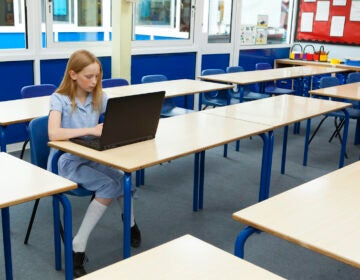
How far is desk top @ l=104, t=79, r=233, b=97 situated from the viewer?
407cm

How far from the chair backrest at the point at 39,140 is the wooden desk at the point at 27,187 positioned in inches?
12.7

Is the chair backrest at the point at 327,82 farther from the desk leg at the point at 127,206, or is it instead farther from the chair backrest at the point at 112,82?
the desk leg at the point at 127,206

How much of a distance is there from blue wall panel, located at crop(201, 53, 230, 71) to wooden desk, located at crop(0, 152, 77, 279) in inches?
189

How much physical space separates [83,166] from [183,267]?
1.36 meters

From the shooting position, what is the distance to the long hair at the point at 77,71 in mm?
2484

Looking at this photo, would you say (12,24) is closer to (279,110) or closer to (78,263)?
(279,110)

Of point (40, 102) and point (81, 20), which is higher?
point (81, 20)

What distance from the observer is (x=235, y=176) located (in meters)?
4.09

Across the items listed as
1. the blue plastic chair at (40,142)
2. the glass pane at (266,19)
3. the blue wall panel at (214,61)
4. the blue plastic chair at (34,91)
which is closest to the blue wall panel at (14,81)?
the blue plastic chair at (34,91)

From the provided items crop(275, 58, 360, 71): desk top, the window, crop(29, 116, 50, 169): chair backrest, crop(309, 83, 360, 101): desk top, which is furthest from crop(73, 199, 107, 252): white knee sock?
crop(275, 58, 360, 71): desk top

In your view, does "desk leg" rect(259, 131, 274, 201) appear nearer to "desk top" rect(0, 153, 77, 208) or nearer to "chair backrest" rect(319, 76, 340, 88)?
"desk top" rect(0, 153, 77, 208)

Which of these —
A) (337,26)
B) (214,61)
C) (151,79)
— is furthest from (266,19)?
(151,79)

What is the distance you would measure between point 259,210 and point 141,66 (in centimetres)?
436

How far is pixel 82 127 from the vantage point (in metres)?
2.59
